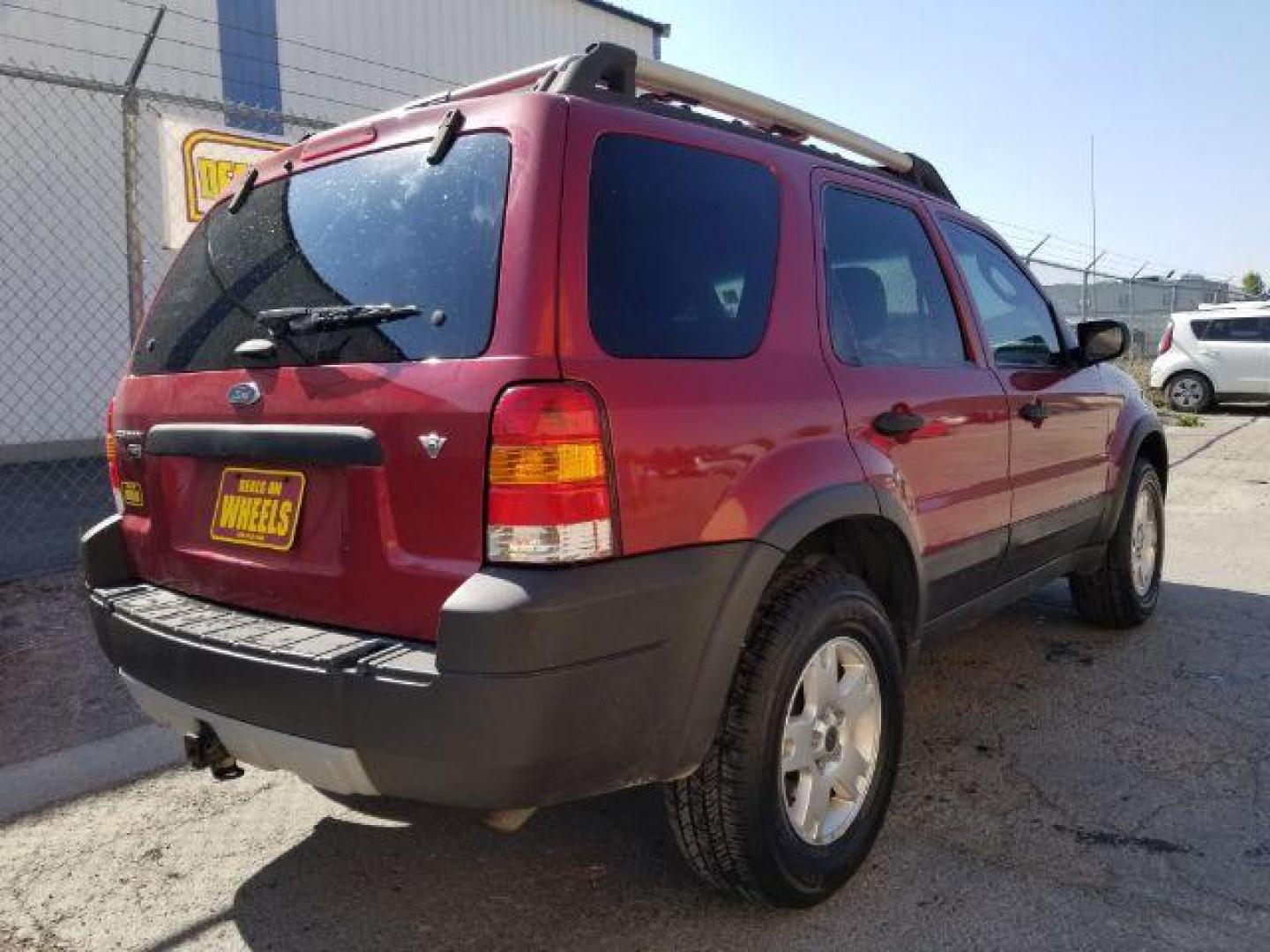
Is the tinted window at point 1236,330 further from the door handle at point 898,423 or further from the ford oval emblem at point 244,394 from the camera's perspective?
the ford oval emblem at point 244,394

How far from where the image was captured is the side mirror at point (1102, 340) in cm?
415

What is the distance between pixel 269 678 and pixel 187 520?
69 cm

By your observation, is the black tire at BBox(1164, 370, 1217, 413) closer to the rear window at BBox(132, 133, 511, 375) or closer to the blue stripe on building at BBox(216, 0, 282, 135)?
the blue stripe on building at BBox(216, 0, 282, 135)

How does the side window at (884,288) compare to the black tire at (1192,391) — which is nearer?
the side window at (884,288)

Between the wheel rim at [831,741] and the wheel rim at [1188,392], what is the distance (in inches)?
655

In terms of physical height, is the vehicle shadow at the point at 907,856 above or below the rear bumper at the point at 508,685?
below

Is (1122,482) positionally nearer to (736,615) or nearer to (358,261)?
(736,615)

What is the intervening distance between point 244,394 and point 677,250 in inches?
43.1

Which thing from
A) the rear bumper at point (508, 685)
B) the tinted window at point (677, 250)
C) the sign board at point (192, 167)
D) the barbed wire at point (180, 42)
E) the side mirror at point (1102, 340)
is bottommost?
the rear bumper at point (508, 685)

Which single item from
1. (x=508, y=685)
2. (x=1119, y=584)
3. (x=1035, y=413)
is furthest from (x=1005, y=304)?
(x=508, y=685)

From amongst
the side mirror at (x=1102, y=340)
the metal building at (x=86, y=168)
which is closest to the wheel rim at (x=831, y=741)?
the side mirror at (x=1102, y=340)

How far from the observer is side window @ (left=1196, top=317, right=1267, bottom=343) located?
1609cm

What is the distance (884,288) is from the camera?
123 inches

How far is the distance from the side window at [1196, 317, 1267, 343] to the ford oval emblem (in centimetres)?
1756
